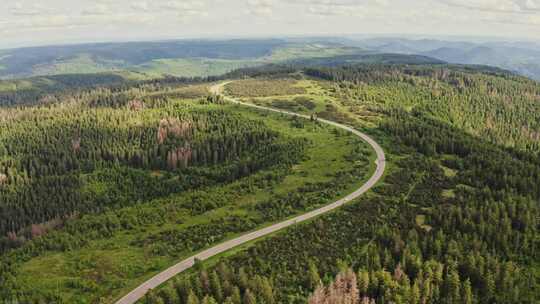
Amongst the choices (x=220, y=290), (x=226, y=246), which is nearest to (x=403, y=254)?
(x=220, y=290)

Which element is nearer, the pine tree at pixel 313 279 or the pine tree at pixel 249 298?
the pine tree at pixel 249 298

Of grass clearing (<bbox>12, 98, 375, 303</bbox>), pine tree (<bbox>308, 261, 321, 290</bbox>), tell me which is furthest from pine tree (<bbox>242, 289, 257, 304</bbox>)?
grass clearing (<bbox>12, 98, 375, 303</bbox>)

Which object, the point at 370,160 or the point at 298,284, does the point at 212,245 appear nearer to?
the point at 298,284

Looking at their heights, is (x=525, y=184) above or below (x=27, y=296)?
above

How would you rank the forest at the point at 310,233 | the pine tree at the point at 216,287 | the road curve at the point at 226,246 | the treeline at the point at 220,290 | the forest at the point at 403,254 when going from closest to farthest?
the treeline at the point at 220,290 → the pine tree at the point at 216,287 → the forest at the point at 403,254 → the forest at the point at 310,233 → the road curve at the point at 226,246

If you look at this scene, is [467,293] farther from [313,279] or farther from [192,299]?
[192,299]

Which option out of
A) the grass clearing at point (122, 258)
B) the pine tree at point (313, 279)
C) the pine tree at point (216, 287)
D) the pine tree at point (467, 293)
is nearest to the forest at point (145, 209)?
the grass clearing at point (122, 258)

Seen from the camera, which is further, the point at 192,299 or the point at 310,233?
the point at 310,233

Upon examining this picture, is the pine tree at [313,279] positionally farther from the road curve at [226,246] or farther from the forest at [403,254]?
the road curve at [226,246]

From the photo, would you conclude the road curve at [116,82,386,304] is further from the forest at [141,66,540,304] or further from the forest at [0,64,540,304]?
the forest at [141,66,540,304]

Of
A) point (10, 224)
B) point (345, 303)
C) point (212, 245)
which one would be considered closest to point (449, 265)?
point (345, 303)

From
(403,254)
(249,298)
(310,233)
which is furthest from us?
(310,233)
